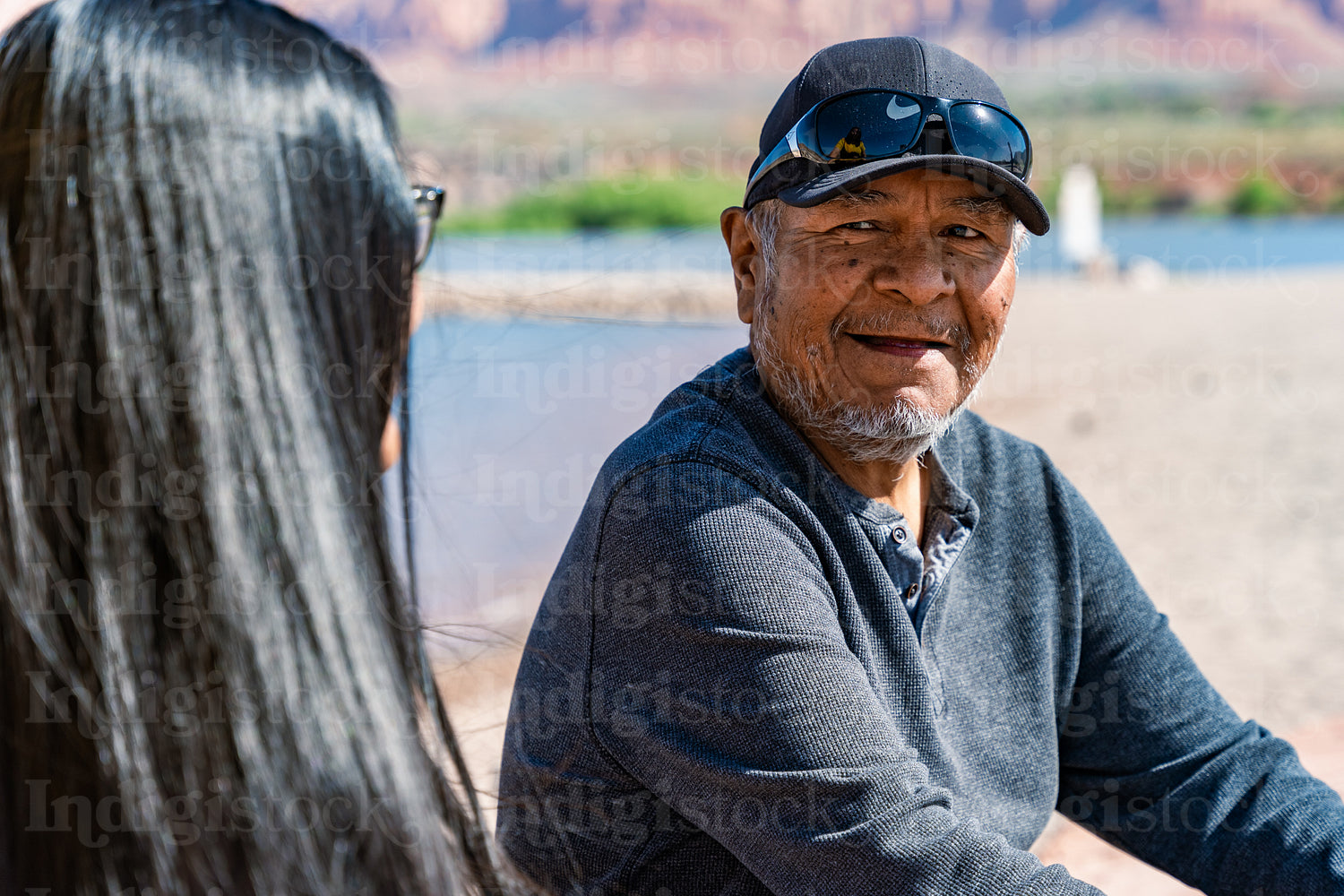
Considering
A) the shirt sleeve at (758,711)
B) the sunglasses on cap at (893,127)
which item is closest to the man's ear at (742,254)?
the sunglasses on cap at (893,127)

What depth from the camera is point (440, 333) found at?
111 cm

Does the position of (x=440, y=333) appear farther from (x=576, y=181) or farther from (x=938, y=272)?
(x=576, y=181)

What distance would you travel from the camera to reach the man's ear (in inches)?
76.2

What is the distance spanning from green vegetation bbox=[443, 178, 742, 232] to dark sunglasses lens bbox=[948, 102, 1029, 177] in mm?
42310

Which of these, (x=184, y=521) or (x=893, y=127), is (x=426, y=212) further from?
(x=893, y=127)

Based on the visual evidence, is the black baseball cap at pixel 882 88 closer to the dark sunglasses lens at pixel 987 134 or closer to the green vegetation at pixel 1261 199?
the dark sunglasses lens at pixel 987 134

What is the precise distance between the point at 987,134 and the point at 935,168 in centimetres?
11

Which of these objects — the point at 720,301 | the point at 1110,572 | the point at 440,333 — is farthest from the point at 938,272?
the point at 720,301

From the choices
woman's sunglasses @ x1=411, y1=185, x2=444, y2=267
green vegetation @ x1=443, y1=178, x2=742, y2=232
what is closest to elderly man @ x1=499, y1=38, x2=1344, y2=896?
woman's sunglasses @ x1=411, y1=185, x2=444, y2=267

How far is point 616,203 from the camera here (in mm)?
50031

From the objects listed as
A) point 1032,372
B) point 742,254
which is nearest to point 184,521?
point 742,254

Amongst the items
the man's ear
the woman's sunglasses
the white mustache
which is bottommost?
the white mustache

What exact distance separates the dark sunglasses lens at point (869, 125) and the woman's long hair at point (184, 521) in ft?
3.51

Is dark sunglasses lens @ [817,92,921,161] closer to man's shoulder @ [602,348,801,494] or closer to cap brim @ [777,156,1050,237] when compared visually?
cap brim @ [777,156,1050,237]
